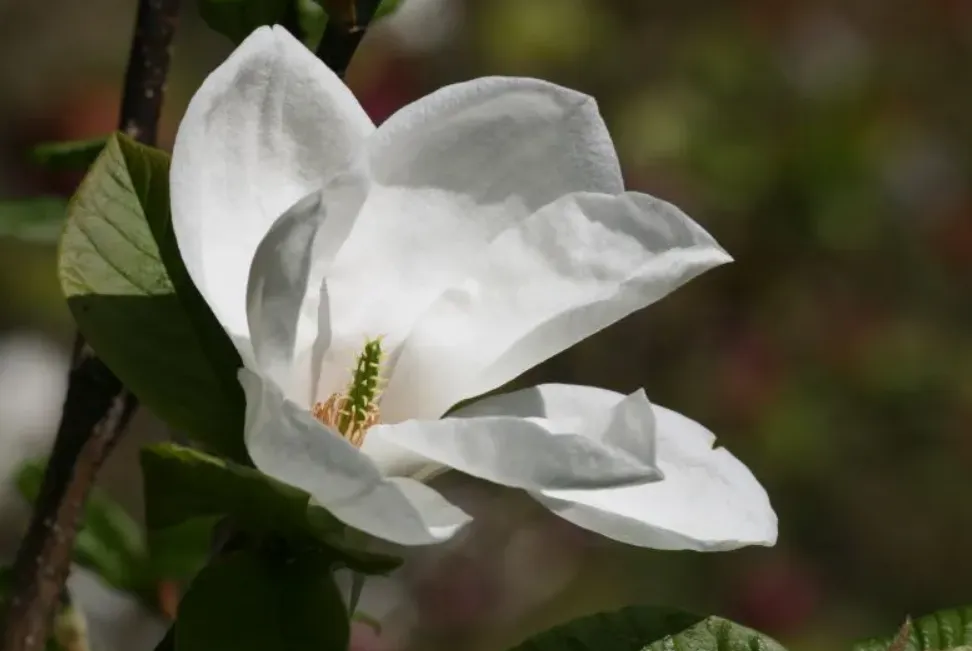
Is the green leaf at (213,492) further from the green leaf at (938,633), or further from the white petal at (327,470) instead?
the green leaf at (938,633)

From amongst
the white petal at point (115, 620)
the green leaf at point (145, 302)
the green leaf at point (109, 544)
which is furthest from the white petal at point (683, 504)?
the white petal at point (115, 620)

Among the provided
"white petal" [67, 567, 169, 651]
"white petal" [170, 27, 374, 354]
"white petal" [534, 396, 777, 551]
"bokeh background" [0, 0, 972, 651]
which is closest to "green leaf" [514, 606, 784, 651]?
"white petal" [534, 396, 777, 551]

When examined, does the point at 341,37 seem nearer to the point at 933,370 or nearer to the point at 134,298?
the point at 134,298

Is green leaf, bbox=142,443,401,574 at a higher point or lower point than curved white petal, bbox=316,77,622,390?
lower

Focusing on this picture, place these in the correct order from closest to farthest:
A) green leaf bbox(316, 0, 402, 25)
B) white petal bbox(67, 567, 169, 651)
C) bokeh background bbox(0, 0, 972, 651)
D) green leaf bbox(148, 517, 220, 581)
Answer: green leaf bbox(316, 0, 402, 25) < green leaf bbox(148, 517, 220, 581) < white petal bbox(67, 567, 169, 651) < bokeh background bbox(0, 0, 972, 651)

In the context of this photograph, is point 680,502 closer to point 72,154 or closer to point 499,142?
point 499,142

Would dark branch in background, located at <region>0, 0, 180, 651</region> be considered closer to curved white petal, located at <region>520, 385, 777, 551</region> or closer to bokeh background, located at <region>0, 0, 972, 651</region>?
curved white petal, located at <region>520, 385, 777, 551</region>

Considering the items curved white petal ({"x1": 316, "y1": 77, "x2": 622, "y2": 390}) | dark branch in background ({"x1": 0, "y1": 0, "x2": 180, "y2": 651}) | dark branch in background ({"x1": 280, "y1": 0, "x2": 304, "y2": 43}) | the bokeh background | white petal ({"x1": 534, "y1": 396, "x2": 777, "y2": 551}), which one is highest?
dark branch in background ({"x1": 280, "y1": 0, "x2": 304, "y2": 43})

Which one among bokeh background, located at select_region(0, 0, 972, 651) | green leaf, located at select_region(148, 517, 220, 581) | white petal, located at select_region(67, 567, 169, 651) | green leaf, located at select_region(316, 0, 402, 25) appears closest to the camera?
green leaf, located at select_region(316, 0, 402, 25)

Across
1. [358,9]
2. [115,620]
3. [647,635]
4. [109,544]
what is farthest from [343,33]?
[115,620]
